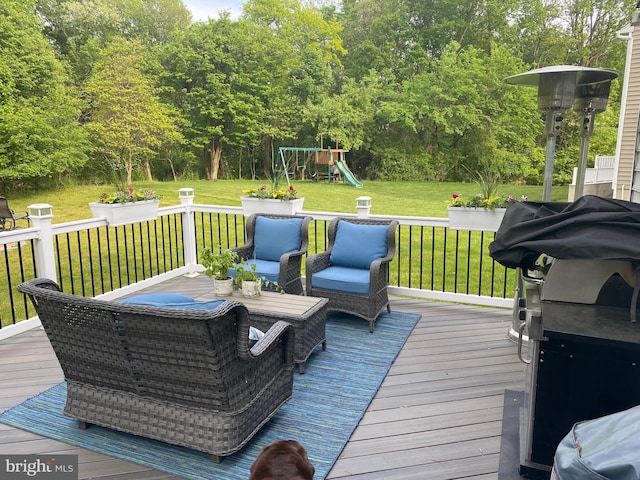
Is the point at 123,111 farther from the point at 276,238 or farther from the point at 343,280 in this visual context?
the point at 343,280

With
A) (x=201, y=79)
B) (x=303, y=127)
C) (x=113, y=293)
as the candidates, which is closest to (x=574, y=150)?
(x=303, y=127)

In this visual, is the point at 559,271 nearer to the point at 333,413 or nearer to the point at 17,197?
the point at 333,413

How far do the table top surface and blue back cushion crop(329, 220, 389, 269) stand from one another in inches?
33.7

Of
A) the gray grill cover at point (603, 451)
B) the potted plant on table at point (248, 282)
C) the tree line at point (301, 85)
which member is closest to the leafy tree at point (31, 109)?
the tree line at point (301, 85)

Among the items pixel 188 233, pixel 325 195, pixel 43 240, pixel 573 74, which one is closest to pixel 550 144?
pixel 573 74

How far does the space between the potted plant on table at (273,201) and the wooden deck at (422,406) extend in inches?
71.5

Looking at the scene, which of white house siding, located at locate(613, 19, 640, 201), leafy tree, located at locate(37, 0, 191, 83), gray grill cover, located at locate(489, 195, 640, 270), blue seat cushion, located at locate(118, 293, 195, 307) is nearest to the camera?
gray grill cover, located at locate(489, 195, 640, 270)

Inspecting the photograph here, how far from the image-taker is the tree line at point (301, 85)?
1467 centimetres

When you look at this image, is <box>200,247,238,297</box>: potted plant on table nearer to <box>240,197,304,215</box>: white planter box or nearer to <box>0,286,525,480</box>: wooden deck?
<box>0,286,525,480</box>: wooden deck

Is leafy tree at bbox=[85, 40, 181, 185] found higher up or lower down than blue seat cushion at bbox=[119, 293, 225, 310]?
higher up

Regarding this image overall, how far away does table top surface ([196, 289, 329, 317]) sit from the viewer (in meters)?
3.23

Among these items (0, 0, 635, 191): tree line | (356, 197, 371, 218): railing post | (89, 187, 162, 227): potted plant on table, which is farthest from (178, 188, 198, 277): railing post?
(0, 0, 635, 191): tree line

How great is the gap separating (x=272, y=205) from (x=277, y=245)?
0.69m

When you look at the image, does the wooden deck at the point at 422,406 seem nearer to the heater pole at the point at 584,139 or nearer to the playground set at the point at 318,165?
the heater pole at the point at 584,139
